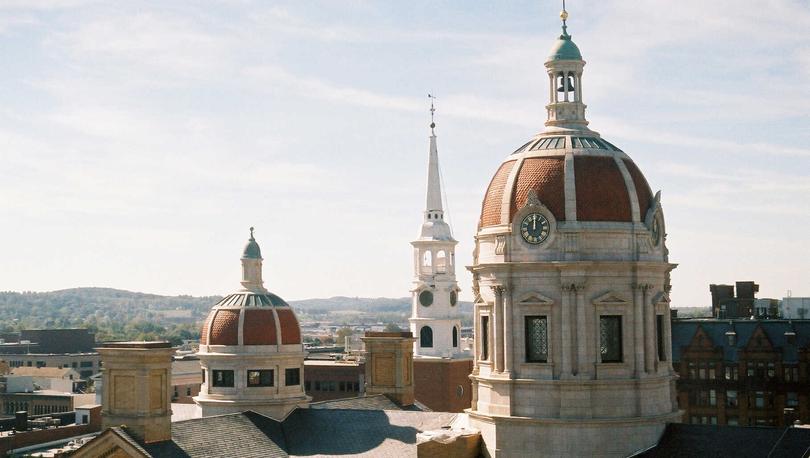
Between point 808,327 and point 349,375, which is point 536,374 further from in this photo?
point 349,375

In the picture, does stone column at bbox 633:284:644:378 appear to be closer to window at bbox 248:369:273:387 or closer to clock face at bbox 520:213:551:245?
clock face at bbox 520:213:551:245

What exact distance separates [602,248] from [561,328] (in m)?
4.32

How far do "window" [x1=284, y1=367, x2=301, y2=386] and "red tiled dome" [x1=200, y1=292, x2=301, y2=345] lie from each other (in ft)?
5.76

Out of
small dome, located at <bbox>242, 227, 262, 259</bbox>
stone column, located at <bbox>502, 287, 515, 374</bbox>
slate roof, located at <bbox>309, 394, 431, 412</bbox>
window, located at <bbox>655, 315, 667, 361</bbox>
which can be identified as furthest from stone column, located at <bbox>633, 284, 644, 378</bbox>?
small dome, located at <bbox>242, 227, 262, 259</bbox>

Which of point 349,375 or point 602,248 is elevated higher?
point 602,248

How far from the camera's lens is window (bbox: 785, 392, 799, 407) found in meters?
103

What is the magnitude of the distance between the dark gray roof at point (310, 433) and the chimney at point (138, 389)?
154cm

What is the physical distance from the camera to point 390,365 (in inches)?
Answer: 3061

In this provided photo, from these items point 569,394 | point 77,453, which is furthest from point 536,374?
point 77,453

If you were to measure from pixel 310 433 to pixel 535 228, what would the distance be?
2021 centimetres

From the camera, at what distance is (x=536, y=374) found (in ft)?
181

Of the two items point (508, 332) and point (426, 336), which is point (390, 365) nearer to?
point (508, 332)

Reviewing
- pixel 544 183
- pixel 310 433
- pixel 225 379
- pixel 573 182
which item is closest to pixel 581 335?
pixel 573 182

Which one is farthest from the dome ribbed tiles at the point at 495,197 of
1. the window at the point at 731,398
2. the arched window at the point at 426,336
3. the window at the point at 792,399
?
the arched window at the point at 426,336
